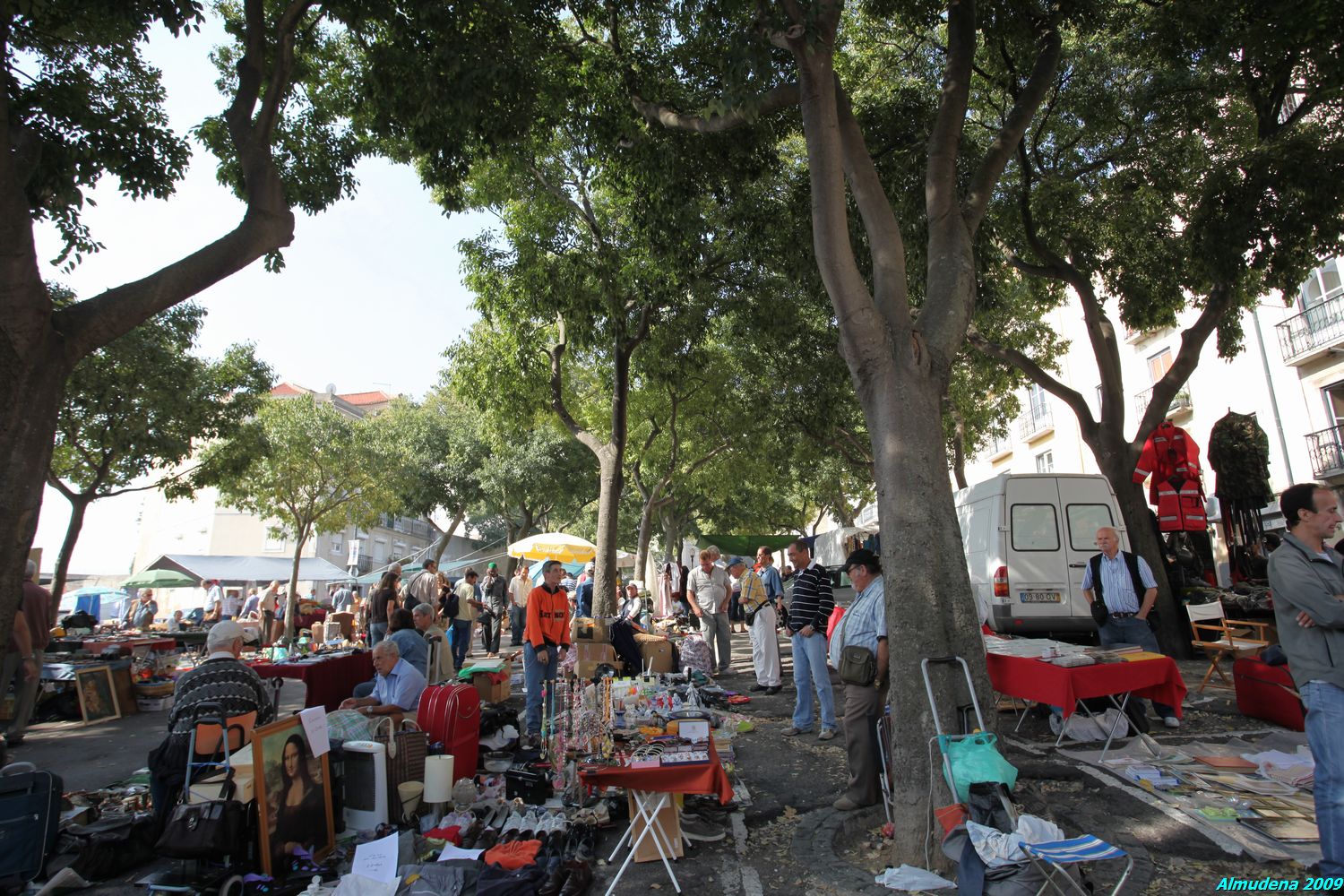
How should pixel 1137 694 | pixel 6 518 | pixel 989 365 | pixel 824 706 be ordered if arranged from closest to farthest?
pixel 6 518 < pixel 1137 694 < pixel 824 706 < pixel 989 365

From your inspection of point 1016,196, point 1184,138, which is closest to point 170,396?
point 1016,196

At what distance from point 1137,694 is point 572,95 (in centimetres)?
823

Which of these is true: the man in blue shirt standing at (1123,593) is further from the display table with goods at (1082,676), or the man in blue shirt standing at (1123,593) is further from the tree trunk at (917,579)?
the tree trunk at (917,579)

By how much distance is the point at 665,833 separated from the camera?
4645 millimetres

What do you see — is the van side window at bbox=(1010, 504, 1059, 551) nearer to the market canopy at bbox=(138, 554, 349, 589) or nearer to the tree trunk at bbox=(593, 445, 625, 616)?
the tree trunk at bbox=(593, 445, 625, 616)

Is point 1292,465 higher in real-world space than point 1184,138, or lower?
lower

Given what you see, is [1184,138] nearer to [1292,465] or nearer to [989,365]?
[989,365]

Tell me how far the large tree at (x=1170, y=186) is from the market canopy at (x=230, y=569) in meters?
22.2

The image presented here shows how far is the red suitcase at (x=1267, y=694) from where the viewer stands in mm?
6476

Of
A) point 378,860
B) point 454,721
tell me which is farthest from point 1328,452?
point 378,860

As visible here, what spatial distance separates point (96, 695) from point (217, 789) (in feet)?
24.0

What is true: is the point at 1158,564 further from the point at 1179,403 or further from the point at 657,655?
the point at 1179,403

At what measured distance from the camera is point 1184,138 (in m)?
10.9

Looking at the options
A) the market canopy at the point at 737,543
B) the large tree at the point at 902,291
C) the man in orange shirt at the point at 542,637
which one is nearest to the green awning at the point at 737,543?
the market canopy at the point at 737,543
